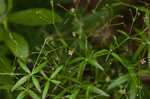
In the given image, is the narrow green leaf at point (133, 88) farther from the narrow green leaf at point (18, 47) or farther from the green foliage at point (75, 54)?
the narrow green leaf at point (18, 47)

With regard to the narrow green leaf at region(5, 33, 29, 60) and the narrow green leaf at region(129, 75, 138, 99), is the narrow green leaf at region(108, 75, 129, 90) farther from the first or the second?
the narrow green leaf at region(5, 33, 29, 60)

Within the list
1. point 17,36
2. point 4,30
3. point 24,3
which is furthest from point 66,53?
point 24,3

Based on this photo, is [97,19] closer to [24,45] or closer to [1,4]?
[24,45]

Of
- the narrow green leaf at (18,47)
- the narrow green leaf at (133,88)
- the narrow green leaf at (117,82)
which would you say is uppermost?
the narrow green leaf at (18,47)

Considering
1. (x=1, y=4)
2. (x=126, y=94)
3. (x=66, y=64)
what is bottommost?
(x=126, y=94)

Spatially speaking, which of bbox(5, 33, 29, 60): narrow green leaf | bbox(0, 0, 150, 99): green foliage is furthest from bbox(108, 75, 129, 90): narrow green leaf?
bbox(5, 33, 29, 60): narrow green leaf

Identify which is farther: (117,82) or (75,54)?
(75,54)

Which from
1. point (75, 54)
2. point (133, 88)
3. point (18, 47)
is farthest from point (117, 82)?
point (18, 47)

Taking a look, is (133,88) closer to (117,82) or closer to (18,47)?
(117,82)

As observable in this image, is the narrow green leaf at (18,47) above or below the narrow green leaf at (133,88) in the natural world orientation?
above

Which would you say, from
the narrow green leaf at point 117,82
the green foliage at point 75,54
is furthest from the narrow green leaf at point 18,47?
the narrow green leaf at point 117,82

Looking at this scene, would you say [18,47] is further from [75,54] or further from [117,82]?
[117,82]
